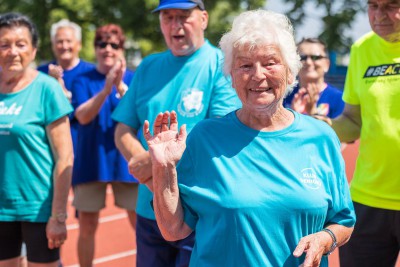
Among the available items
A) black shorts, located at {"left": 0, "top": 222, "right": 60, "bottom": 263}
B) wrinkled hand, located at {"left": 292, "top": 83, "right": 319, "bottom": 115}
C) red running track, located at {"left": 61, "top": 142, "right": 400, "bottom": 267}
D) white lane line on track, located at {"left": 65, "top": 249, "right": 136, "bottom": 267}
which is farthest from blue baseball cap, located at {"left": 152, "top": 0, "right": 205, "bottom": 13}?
white lane line on track, located at {"left": 65, "top": 249, "right": 136, "bottom": 267}

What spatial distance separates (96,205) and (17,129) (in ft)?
6.71

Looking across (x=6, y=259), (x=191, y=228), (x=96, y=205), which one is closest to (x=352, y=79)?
(x=191, y=228)

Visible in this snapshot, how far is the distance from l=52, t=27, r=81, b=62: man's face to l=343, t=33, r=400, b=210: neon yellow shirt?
3.48 meters

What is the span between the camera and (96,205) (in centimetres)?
606

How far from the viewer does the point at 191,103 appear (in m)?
3.80

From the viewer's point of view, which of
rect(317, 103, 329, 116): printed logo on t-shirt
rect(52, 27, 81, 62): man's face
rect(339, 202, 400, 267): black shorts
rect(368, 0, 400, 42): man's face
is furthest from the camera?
rect(52, 27, 81, 62): man's face

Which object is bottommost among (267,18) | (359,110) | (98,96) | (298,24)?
(298,24)

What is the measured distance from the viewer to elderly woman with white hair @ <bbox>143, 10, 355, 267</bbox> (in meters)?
2.60

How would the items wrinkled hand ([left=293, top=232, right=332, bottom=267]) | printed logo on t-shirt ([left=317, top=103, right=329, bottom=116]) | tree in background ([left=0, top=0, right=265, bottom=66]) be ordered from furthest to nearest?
1. tree in background ([left=0, top=0, right=265, bottom=66])
2. printed logo on t-shirt ([left=317, top=103, right=329, bottom=116])
3. wrinkled hand ([left=293, top=232, right=332, bottom=267])

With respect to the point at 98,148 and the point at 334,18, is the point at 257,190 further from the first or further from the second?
the point at 334,18

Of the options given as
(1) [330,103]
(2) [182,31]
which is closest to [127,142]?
(2) [182,31]

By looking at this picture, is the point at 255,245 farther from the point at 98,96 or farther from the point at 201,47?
the point at 98,96

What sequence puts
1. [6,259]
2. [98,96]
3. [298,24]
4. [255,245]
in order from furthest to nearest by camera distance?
[298,24]
[98,96]
[6,259]
[255,245]

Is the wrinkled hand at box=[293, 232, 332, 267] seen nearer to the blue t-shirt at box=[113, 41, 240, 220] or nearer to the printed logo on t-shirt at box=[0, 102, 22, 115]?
the blue t-shirt at box=[113, 41, 240, 220]
